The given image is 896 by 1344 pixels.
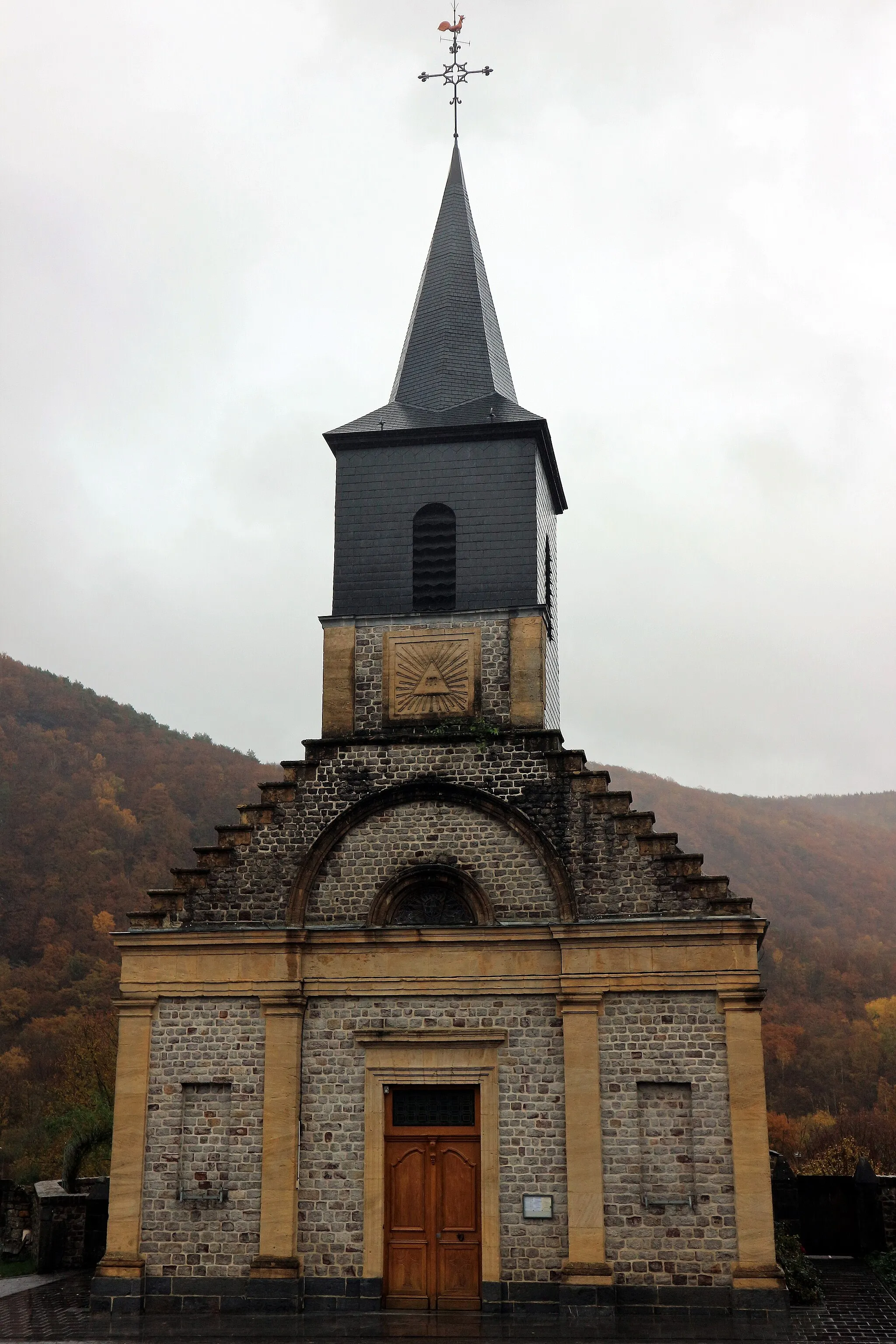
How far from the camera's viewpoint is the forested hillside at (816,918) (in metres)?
51.6

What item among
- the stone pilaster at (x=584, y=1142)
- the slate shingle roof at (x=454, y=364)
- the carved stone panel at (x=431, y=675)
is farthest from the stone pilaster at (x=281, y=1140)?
the slate shingle roof at (x=454, y=364)

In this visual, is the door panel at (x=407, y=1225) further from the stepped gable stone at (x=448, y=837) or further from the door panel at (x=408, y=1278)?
→ the stepped gable stone at (x=448, y=837)

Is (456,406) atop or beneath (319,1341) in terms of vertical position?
atop

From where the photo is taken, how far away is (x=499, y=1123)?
16766mm

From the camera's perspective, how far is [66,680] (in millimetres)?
75562

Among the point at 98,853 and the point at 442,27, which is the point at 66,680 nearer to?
the point at 98,853

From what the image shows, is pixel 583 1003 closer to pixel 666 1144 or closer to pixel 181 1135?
pixel 666 1144

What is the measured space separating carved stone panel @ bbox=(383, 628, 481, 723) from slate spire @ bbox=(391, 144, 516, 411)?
4.01 metres

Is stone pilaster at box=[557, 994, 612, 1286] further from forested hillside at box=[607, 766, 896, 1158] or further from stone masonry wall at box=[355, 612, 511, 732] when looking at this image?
forested hillside at box=[607, 766, 896, 1158]

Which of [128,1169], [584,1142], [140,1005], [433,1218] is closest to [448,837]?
[584,1142]

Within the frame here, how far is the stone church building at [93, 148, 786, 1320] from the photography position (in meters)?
16.3

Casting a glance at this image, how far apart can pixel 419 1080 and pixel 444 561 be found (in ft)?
24.8

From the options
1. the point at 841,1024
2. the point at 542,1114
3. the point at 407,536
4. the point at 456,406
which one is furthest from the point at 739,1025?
the point at 841,1024

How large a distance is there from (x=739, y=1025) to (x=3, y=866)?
48810 millimetres
